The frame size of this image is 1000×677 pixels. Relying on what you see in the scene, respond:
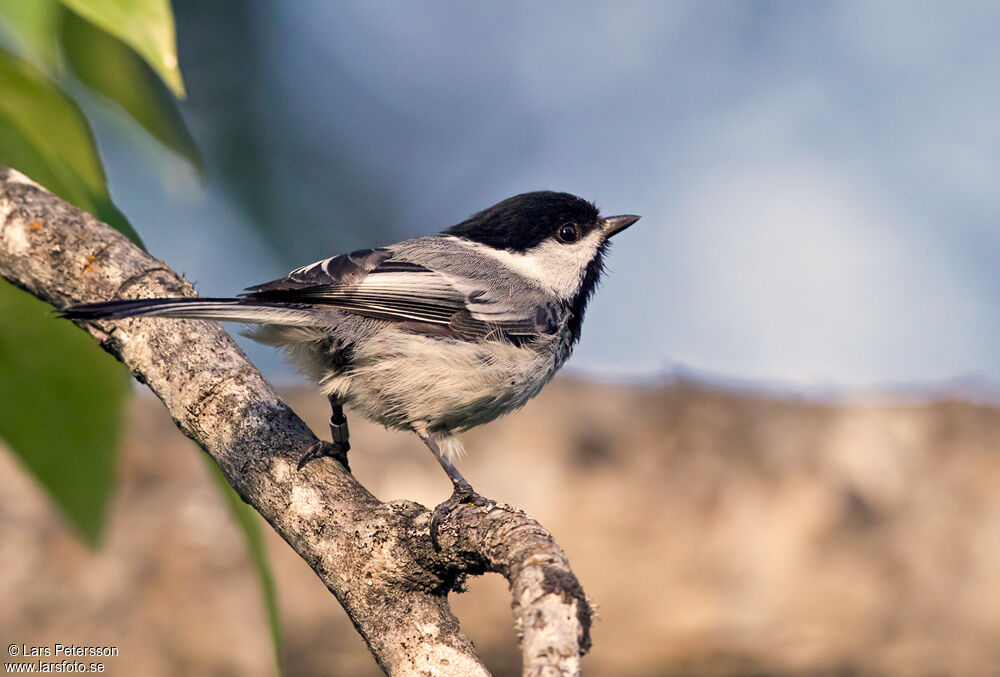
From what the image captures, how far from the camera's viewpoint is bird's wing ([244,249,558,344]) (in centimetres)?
251

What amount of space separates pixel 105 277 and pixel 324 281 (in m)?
0.58

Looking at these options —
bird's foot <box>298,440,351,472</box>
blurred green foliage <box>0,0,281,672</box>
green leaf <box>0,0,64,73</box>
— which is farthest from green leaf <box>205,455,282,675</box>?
green leaf <box>0,0,64,73</box>

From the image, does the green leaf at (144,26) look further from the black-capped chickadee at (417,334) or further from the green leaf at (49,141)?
the black-capped chickadee at (417,334)

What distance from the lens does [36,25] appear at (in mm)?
1788

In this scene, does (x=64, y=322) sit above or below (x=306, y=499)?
above

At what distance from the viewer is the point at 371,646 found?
1.72 metres

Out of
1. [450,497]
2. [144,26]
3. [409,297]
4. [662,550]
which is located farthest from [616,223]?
[144,26]

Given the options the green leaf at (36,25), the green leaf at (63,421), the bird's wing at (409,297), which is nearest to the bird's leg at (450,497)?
the bird's wing at (409,297)

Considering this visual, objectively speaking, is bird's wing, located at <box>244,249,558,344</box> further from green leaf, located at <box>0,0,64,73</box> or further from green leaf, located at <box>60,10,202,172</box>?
green leaf, located at <box>0,0,64,73</box>

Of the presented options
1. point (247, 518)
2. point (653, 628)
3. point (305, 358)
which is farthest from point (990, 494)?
point (247, 518)

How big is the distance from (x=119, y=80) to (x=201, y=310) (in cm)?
57

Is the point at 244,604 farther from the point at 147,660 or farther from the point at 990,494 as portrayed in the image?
the point at 990,494

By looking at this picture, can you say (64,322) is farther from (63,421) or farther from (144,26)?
(144,26)

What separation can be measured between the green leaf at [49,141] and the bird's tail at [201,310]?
9.4 inches
